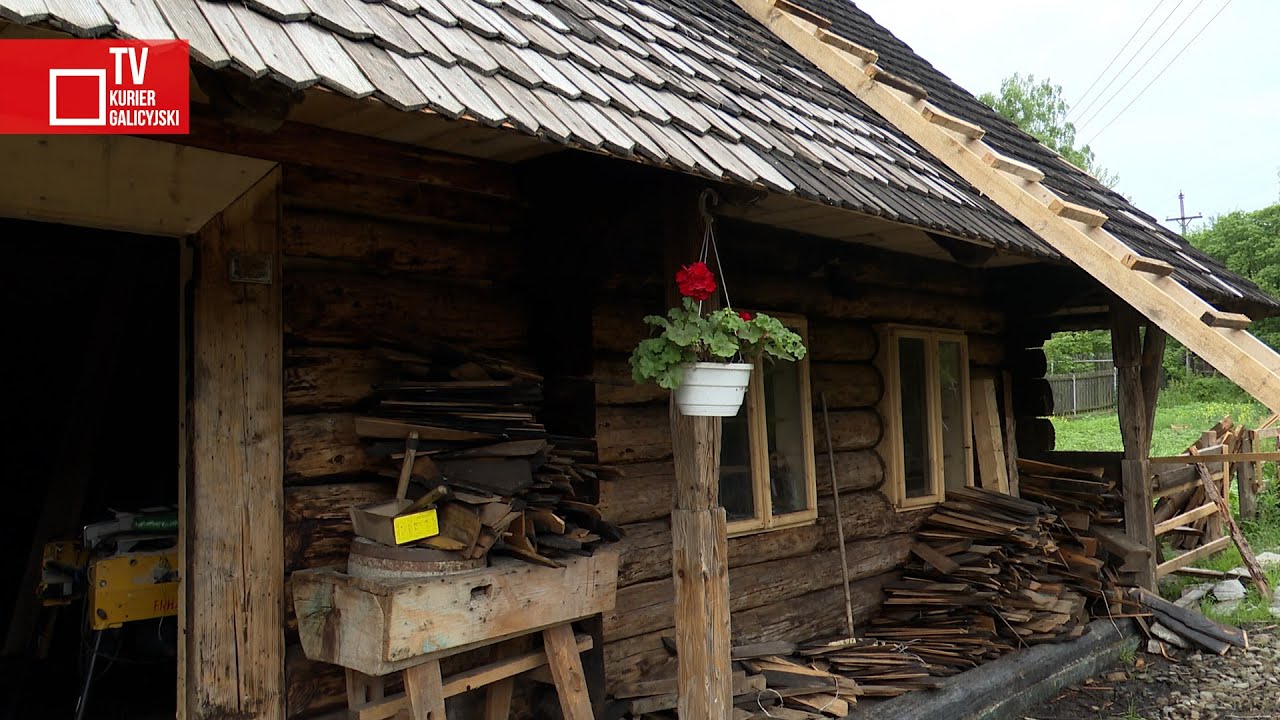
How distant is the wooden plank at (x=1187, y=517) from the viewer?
328 inches

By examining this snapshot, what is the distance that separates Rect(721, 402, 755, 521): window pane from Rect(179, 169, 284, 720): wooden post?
2501mm

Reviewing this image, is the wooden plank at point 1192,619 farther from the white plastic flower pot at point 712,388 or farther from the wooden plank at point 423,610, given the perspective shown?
the wooden plank at point 423,610

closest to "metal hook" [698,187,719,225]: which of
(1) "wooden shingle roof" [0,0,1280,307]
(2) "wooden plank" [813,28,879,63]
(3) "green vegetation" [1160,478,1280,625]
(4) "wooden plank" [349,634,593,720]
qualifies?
(1) "wooden shingle roof" [0,0,1280,307]

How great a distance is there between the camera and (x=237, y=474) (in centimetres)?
310

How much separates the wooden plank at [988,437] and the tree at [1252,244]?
26.8m

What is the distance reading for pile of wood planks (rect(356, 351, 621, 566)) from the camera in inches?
125

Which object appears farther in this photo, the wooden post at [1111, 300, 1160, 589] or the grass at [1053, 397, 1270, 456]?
the grass at [1053, 397, 1270, 456]

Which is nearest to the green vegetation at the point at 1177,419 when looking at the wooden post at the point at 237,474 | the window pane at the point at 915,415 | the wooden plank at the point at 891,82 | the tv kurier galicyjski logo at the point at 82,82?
the window pane at the point at 915,415

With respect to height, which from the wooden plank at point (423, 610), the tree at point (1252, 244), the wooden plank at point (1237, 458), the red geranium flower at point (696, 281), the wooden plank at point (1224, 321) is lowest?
the wooden plank at point (423, 610)

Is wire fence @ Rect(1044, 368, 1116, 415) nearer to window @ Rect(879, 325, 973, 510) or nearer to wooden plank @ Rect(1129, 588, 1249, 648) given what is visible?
wooden plank @ Rect(1129, 588, 1249, 648)

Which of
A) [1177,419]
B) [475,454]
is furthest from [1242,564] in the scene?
[1177,419]

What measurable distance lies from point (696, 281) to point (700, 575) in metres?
1.07

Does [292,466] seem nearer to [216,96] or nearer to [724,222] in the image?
[216,96]

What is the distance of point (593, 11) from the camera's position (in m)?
4.02
